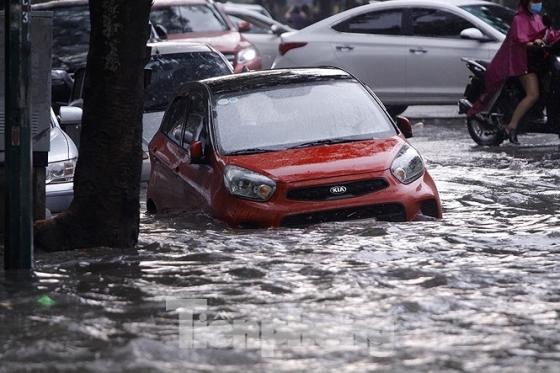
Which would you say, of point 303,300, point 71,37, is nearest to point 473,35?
point 71,37

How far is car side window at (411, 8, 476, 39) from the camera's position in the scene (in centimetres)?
2255

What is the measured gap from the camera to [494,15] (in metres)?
22.9

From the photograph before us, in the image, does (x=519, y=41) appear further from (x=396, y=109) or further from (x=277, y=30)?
(x=277, y=30)

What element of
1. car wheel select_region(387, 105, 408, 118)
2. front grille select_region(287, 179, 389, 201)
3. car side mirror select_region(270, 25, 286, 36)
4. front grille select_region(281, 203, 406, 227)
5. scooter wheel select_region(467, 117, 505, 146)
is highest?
front grille select_region(287, 179, 389, 201)

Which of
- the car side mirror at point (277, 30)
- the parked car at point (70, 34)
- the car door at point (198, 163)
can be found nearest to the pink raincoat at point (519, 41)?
the parked car at point (70, 34)

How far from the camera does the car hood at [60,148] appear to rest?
12664 mm

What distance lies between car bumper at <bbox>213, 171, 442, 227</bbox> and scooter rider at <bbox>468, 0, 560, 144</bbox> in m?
6.86

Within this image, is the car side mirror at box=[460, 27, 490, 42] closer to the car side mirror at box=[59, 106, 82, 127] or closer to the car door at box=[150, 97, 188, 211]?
the car door at box=[150, 97, 188, 211]

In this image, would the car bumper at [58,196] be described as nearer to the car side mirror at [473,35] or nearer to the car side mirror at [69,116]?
the car side mirror at [69,116]

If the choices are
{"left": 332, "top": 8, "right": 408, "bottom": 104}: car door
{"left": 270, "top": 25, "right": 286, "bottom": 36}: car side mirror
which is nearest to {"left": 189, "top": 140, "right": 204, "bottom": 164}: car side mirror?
{"left": 332, "top": 8, "right": 408, "bottom": 104}: car door

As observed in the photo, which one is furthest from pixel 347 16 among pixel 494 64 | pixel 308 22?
pixel 308 22

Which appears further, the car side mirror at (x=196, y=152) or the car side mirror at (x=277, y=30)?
the car side mirror at (x=277, y=30)

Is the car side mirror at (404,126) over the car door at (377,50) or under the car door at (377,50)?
over

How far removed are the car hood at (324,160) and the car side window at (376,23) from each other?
1116 centimetres
